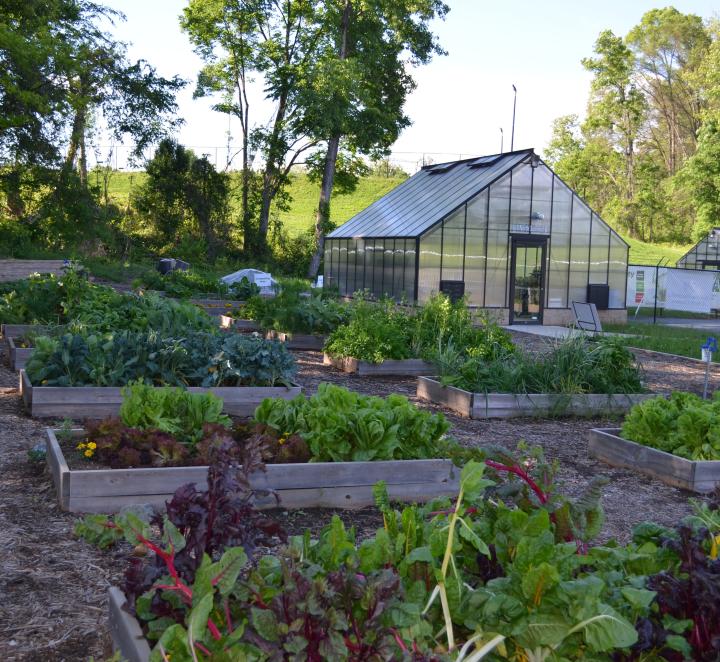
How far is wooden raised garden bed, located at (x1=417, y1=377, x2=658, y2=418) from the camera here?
25.6 ft

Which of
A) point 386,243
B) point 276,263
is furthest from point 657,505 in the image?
point 276,263

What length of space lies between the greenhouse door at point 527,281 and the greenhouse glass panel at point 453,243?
4.71ft

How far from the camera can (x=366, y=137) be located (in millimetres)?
28688

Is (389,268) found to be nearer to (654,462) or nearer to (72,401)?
(72,401)

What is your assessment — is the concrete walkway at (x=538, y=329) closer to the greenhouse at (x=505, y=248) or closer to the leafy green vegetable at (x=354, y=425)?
the greenhouse at (x=505, y=248)

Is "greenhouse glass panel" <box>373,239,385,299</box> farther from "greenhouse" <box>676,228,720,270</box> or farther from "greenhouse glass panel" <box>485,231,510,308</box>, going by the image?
"greenhouse" <box>676,228,720,270</box>

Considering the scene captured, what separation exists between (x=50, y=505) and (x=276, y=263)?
88.4 ft

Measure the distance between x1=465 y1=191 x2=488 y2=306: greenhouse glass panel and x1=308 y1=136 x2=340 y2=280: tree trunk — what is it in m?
10.6

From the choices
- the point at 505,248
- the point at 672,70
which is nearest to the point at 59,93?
the point at 505,248

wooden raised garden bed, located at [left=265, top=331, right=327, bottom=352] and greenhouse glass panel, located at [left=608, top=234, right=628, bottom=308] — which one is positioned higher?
greenhouse glass panel, located at [left=608, top=234, right=628, bottom=308]

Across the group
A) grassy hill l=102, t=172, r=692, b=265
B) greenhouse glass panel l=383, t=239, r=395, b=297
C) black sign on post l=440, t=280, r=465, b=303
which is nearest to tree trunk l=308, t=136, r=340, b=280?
greenhouse glass panel l=383, t=239, r=395, b=297

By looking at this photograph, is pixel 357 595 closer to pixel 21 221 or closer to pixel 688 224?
pixel 21 221

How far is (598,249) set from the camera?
818 inches

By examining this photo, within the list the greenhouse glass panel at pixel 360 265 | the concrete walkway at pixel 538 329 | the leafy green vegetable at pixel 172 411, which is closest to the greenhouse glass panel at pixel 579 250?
the concrete walkway at pixel 538 329
